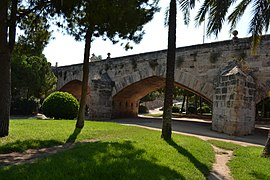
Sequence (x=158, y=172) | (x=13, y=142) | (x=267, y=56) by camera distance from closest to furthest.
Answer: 1. (x=158, y=172)
2. (x=13, y=142)
3. (x=267, y=56)

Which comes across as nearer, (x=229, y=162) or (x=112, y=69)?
(x=229, y=162)

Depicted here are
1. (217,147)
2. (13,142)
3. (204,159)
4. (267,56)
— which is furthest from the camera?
(267,56)

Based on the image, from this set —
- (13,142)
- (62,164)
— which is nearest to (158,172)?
(62,164)

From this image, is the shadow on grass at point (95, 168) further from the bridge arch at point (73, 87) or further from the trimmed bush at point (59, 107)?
the bridge arch at point (73, 87)

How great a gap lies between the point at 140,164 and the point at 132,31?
20.7ft

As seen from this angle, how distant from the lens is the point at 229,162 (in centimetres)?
639

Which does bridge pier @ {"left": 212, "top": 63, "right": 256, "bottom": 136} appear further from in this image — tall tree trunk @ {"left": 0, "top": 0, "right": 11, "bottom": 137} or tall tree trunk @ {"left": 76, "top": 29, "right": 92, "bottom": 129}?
tall tree trunk @ {"left": 0, "top": 0, "right": 11, "bottom": 137}

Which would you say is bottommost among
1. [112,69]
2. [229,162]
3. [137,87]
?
[229,162]

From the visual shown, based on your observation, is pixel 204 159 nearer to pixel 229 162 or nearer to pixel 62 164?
pixel 229 162

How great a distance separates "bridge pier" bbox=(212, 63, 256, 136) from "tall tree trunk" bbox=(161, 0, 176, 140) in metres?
4.47

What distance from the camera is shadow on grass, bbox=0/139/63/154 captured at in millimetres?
6233

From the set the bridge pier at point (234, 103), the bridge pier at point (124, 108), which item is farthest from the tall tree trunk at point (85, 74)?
the bridge pier at point (124, 108)

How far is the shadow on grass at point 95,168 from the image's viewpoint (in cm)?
387

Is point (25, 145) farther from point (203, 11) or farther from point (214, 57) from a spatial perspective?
point (214, 57)
